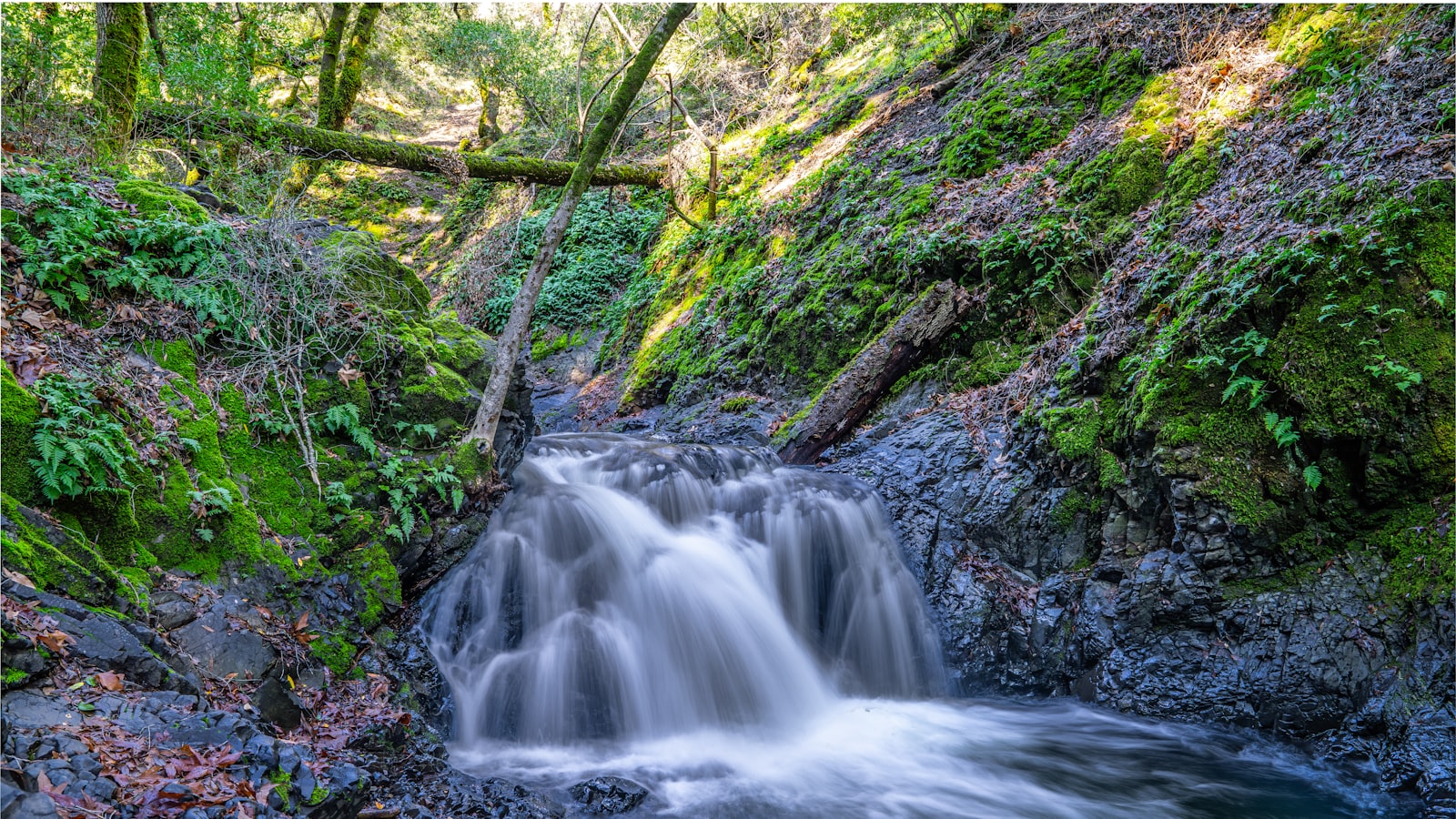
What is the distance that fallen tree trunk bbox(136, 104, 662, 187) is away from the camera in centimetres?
789

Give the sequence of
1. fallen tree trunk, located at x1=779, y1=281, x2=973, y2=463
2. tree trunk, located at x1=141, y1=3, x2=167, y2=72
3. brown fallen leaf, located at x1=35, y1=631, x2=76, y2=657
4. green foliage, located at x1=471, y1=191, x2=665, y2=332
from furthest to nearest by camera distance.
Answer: green foliage, located at x1=471, y1=191, x2=665, y2=332
tree trunk, located at x1=141, y1=3, x2=167, y2=72
fallen tree trunk, located at x1=779, y1=281, x2=973, y2=463
brown fallen leaf, located at x1=35, y1=631, x2=76, y2=657

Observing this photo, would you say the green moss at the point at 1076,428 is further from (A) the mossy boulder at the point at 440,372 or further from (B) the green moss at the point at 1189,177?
(A) the mossy boulder at the point at 440,372

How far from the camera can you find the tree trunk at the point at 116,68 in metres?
6.93

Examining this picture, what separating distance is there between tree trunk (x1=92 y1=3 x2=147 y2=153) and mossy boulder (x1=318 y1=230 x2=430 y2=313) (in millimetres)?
2634

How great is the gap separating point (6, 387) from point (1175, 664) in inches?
295

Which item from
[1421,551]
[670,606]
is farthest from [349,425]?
[1421,551]

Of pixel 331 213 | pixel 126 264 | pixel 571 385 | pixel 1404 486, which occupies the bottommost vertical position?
pixel 1404 486

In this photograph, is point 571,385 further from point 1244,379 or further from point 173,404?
point 1244,379

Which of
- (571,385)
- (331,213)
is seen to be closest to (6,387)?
(571,385)

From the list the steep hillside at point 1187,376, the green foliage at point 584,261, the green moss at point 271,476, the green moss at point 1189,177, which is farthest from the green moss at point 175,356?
the green foliage at point 584,261

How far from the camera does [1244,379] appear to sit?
5.10 metres

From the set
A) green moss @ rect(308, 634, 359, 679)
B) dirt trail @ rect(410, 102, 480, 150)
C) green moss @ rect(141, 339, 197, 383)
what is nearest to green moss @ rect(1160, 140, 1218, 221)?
green moss @ rect(308, 634, 359, 679)

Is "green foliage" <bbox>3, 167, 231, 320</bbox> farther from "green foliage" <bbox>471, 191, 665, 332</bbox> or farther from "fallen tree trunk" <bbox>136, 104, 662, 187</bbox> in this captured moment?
"green foliage" <bbox>471, 191, 665, 332</bbox>

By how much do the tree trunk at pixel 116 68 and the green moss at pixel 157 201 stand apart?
6.11ft
